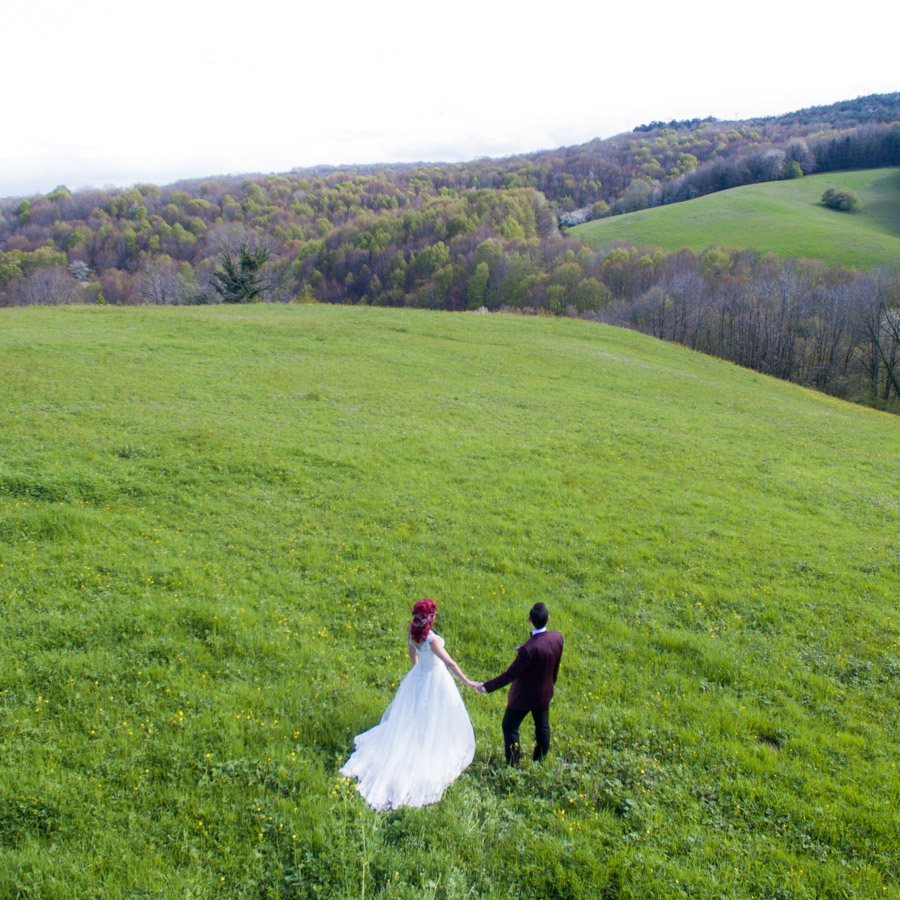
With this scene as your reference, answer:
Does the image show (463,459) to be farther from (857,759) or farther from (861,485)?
(861,485)

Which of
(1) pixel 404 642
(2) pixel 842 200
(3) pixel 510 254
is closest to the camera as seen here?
(1) pixel 404 642

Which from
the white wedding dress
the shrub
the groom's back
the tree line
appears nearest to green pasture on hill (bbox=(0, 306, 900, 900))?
the white wedding dress

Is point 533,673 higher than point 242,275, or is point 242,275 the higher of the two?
point 242,275

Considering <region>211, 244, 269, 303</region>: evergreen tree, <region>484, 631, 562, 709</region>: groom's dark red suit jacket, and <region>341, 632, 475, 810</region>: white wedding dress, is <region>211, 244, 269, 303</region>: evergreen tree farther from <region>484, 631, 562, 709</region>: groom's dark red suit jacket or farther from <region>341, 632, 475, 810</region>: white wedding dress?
<region>484, 631, 562, 709</region>: groom's dark red suit jacket

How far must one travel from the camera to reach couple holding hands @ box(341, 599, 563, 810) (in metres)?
6.91

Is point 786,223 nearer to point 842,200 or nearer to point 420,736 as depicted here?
point 842,200

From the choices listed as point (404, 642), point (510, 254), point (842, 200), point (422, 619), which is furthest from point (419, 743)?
point (842, 200)

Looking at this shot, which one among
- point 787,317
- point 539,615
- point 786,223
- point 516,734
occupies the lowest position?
point 787,317

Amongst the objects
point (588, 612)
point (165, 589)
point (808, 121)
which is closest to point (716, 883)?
point (588, 612)

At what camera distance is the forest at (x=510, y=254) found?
6631 centimetres

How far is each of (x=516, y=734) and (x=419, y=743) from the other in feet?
4.46

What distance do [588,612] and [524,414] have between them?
15.7 m

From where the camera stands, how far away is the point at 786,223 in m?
103

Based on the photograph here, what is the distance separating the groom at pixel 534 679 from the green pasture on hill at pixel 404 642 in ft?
1.86
